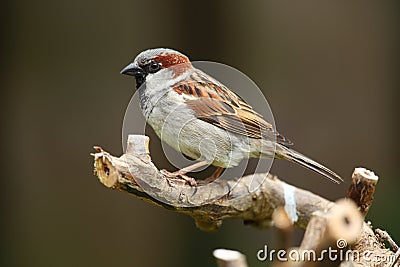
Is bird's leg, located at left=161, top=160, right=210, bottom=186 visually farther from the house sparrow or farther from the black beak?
the black beak

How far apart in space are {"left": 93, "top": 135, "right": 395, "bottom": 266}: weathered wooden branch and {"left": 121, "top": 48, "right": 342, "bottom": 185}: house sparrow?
2.1 inches

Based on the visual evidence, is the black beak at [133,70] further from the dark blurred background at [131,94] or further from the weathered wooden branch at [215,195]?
the dark blurred background at [131,94]

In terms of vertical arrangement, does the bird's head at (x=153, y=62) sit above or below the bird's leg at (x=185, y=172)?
above

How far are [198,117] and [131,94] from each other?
1130 mm

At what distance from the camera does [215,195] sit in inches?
48.6

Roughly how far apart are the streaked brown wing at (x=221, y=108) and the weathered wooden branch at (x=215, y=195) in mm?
120

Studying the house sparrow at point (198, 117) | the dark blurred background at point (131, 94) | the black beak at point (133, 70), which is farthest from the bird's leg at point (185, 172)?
the dark blurred background at point (131, 94)

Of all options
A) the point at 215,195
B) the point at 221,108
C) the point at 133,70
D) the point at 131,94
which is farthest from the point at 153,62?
the point at 131,94

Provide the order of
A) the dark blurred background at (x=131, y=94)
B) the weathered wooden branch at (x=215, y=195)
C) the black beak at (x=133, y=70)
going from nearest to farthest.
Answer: the weathered wooden branch at (x=215, y=195)
the black beak at (x=133, y=70)
the dark blurred background at (x=131, y=94)

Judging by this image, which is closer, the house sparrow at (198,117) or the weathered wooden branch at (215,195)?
the weathered wooden branch at (215,195)

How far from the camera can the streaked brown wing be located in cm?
121

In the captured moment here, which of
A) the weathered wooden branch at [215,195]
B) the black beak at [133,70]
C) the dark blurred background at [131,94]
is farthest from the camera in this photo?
the dark blurred background at [131,94]

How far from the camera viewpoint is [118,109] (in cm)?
235

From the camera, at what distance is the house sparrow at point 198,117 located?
116cm
